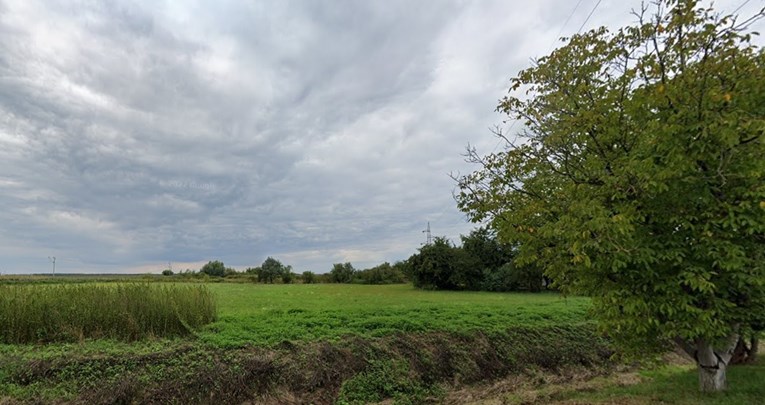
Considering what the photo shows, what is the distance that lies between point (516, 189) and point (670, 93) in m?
3.44

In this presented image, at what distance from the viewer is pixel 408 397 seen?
862cm

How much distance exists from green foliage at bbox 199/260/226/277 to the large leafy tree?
220 feet

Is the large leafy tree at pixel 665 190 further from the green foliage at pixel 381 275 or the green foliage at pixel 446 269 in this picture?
the green foliage at pixel 381 275

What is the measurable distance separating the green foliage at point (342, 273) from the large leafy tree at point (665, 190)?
53520mm

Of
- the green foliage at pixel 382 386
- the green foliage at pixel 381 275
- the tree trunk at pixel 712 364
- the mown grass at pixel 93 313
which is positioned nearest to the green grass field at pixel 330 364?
the green foliage at pixel 382 386

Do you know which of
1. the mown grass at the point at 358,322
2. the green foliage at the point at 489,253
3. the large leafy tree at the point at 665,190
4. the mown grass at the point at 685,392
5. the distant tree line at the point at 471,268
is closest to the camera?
the large leafy tree at the point at 665,190

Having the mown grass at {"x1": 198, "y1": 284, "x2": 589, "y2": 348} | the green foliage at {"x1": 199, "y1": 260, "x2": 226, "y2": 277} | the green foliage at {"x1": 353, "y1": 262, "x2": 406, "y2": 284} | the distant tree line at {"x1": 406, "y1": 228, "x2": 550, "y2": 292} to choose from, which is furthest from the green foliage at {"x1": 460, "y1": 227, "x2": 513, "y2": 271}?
the green foliage at {"x1": 199, "y1": 260, "x2": 226, "y2": 277}

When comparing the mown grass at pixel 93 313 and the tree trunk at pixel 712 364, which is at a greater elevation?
the mown grass at pixel 93 313

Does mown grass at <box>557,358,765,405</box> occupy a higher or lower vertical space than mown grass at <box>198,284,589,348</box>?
lower

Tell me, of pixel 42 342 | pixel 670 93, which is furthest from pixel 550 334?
pixel 42 342

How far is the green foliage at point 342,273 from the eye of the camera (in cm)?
5909

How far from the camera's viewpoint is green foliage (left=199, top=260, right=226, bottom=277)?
65.8m

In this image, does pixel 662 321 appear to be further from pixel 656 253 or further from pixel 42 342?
pixel 42 342

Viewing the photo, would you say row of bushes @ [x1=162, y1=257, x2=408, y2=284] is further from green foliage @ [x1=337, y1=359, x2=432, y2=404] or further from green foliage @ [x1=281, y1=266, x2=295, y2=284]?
green foliage @ [x1=337, y1=359, x2=432, y2=404]
